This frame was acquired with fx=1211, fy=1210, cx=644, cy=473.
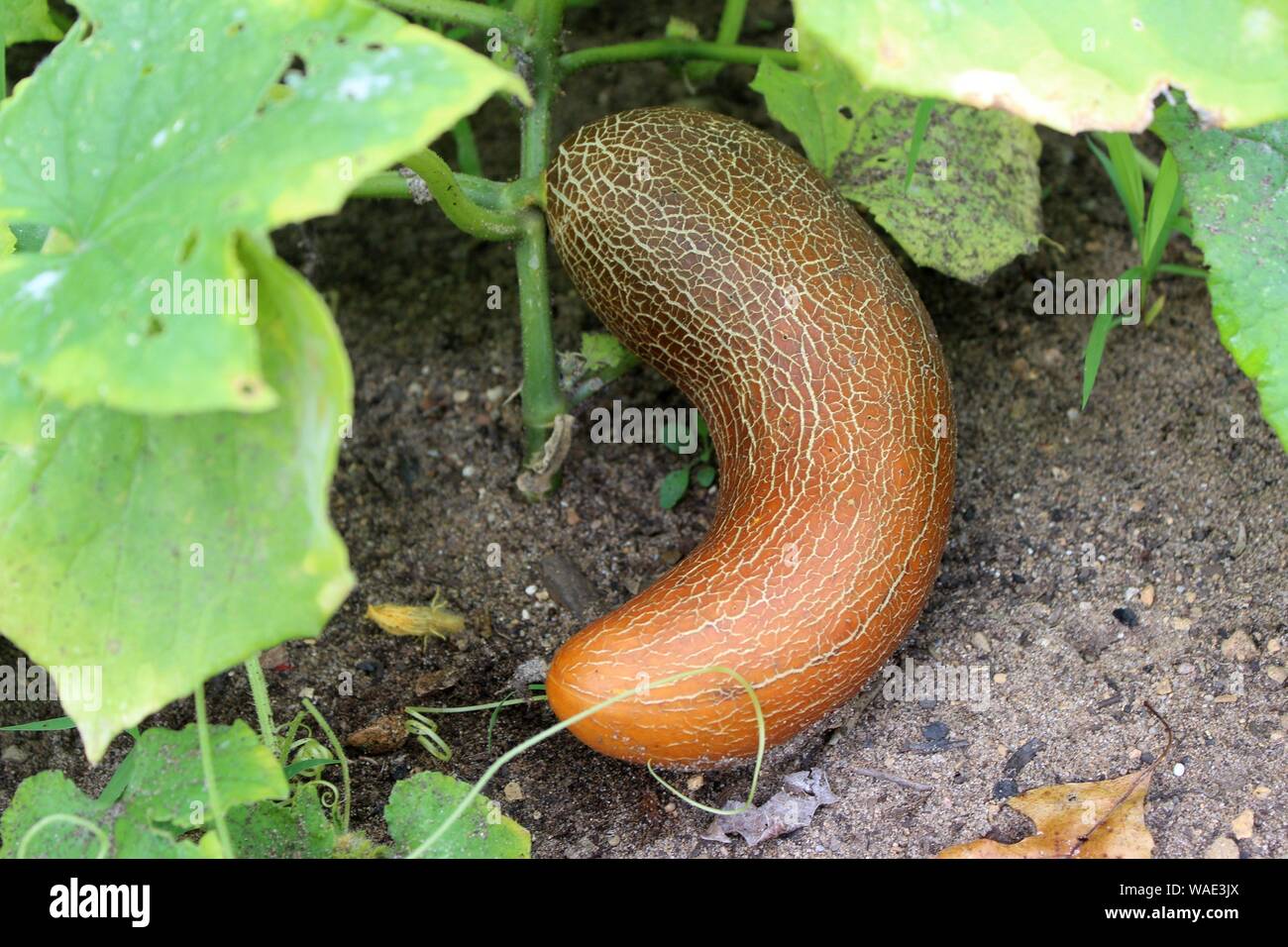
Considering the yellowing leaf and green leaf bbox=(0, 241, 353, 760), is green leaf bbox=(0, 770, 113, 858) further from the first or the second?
the yellowing leaf

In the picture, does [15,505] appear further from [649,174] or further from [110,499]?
[649,174]

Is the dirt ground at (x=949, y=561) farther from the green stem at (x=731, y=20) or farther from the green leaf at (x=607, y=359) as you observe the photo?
the green stem at (x=731, y=20)

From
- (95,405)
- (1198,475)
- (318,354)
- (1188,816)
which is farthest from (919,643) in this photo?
(95,405)

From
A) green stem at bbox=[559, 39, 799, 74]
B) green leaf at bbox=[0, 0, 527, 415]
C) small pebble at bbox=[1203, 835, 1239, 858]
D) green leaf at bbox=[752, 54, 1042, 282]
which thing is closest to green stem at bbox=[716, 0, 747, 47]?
green stem at bbox=[559, 39, 799, 74]

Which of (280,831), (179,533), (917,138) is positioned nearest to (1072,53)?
(917,138)

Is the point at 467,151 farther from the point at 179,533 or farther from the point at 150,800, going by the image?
the point at 150,800

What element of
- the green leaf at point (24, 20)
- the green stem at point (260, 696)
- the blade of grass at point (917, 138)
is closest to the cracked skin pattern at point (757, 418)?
the blade of grass at point (917, 138)
